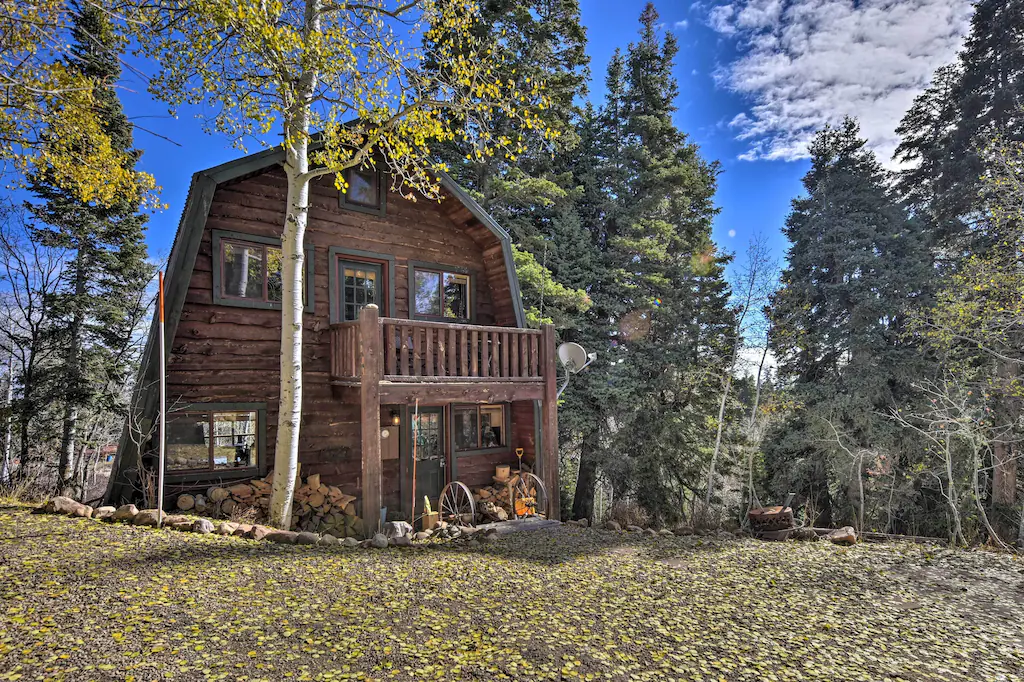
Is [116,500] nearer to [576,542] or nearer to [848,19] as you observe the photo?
[576,542]

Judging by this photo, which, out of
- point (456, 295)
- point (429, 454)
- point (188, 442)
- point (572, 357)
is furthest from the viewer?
point (456, 295)

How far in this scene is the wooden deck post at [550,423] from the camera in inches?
373

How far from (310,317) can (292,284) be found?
7.27 feet

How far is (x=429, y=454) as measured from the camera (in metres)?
10.6

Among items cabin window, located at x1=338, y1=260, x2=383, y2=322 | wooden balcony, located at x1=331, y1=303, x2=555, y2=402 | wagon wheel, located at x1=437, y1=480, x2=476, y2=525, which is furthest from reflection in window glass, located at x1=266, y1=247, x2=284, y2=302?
wagon wheel, located at x1=437, y1=480, x2=476, y2=525

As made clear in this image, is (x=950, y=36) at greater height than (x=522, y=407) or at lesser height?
greater

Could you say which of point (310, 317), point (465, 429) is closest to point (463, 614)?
point (310, 317)

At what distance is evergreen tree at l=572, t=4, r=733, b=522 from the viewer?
51.8ft

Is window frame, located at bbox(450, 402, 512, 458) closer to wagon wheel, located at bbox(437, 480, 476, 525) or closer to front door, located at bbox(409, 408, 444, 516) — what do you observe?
front door, located at bbox(409, 408, 444, 516)

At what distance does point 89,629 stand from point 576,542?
574 centimetres

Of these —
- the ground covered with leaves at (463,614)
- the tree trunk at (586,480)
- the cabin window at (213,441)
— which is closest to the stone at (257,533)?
the ground covered with leaves at (463,614)

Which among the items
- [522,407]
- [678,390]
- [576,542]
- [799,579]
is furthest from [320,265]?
[678,390]

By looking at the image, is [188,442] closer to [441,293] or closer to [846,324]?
[441,293]

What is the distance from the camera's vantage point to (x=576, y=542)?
7.57 m
